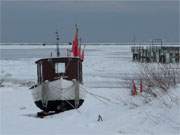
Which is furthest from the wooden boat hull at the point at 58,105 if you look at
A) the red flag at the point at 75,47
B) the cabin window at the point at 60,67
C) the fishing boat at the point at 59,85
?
the red flag at the point at 75,47

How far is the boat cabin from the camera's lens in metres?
19.0

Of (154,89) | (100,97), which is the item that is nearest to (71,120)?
(154,89)

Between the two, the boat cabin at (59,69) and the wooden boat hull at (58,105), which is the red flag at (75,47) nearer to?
the boat cabin at (59,69)

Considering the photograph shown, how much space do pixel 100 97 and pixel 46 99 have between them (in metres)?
4.25

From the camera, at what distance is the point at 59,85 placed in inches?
731

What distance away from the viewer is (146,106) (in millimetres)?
12742

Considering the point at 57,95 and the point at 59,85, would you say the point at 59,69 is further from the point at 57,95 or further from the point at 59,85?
the point at 57,95

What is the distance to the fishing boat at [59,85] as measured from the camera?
61.1 feet

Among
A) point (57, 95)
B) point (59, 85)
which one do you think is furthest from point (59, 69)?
point (57, 95)

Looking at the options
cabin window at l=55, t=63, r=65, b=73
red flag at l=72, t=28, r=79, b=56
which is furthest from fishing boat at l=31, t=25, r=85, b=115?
red flag at l=72, t=28, r=79, b=56

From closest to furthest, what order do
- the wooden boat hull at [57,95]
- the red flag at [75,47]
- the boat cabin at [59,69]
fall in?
the wooden boat hull at [57,95] < the boat cabin at [59,69] < the red flag at [75,47]

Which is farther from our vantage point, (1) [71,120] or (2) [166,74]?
(1) [71,120]

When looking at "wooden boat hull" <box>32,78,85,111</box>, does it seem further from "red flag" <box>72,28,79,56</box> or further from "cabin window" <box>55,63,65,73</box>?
"red flag" <box>72,28,79,56</box>

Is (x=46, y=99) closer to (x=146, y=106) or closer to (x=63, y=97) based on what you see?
(x=63, y=97)
